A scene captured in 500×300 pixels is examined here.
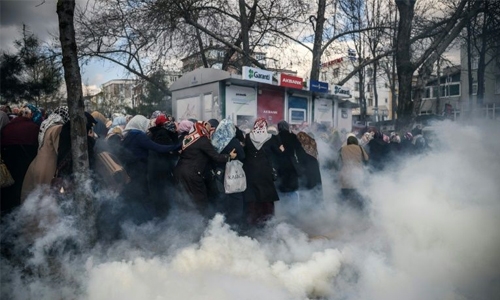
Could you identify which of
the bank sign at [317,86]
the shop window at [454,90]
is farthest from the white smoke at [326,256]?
the shop window at [454,90]

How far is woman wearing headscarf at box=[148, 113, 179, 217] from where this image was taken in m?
4.63

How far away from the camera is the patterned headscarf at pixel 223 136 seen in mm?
4984

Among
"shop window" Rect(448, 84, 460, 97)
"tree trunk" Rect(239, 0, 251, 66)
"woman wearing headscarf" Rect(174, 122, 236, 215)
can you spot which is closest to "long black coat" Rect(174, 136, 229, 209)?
"woman wearing headscarf" Rect(174, 122, 236, 215)

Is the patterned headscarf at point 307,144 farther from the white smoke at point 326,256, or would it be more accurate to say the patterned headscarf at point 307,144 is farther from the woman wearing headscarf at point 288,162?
the white smoke at point 326,256

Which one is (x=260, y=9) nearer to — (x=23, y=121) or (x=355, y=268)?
(x=23, y=121)

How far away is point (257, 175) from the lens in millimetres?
5277

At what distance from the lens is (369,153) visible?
7352mm

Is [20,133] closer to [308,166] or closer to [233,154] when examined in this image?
[233,154]

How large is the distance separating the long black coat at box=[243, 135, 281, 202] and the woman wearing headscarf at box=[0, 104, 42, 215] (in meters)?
2.56

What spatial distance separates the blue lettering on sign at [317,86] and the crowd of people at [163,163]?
15.5 ft

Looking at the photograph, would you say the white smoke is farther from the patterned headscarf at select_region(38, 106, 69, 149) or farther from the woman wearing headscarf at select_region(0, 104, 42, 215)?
the patterned headscarf at select_region(38, 106, 69, 149)

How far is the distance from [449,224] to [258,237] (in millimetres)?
2141

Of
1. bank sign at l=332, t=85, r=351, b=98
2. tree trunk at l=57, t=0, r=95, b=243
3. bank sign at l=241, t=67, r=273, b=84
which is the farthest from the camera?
bank sign at l=332, t=85, r=351, b=98

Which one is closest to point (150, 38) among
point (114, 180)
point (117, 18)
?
point (117, 18)
